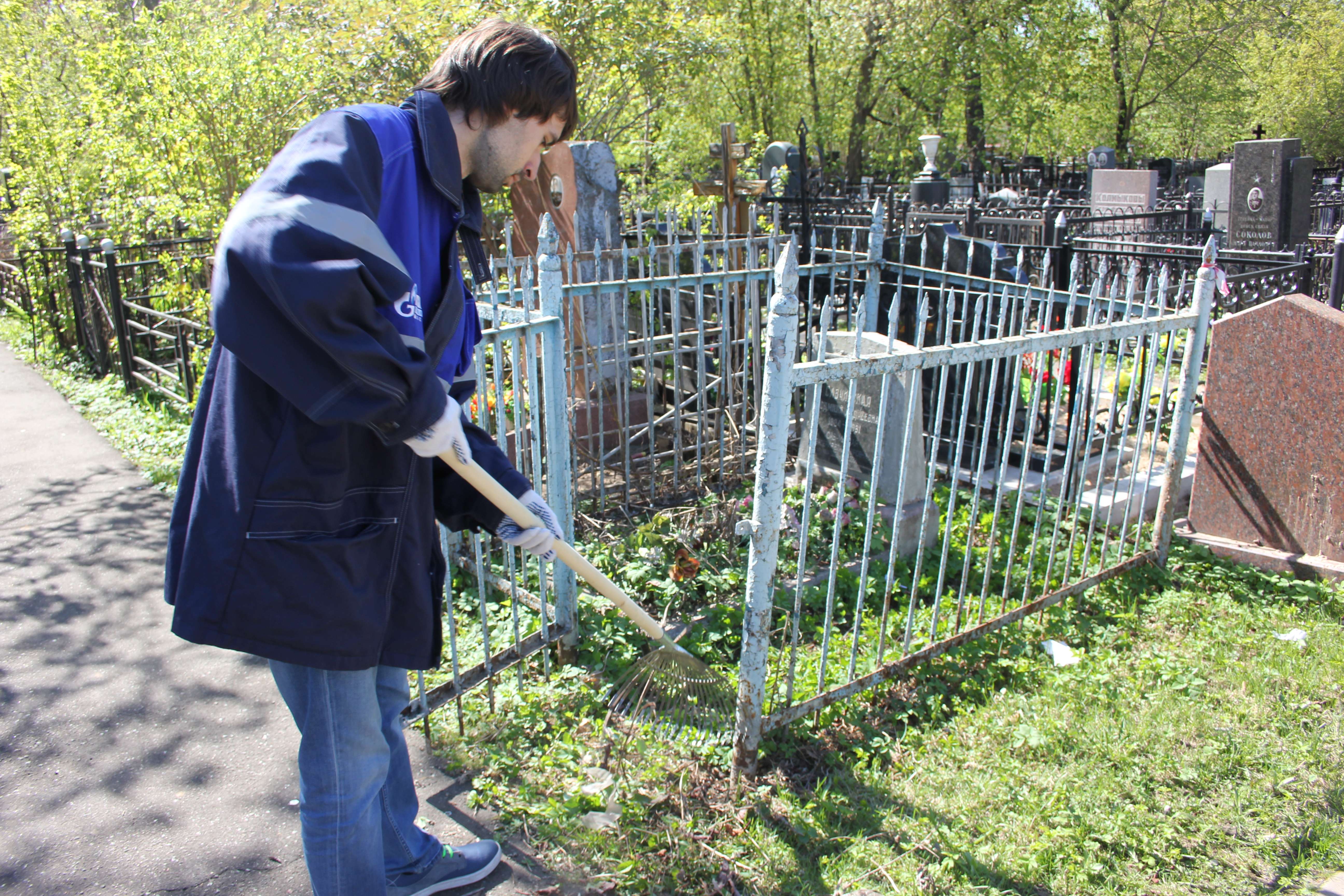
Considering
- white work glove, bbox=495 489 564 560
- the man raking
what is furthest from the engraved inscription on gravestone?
the man raking

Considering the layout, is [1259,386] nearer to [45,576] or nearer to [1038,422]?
[1038,422]

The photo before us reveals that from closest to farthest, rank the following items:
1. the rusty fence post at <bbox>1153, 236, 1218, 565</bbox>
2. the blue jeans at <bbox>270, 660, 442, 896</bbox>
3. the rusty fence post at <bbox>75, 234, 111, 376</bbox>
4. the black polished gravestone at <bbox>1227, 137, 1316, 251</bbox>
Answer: the blue jeans at <bbox>270, 660, 442, 896</bbox> < the rusty fence post at <bbox>1153, 236, 1218, 565</bbox> < the rusty fence post at <bbox>75, 234, 111, 376</bbox> < the black polished gravestone at <bbox>1227, 137, 1316, 251</bbox>

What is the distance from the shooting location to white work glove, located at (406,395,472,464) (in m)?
1.76

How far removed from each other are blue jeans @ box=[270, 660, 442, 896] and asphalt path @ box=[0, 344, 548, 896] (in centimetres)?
53

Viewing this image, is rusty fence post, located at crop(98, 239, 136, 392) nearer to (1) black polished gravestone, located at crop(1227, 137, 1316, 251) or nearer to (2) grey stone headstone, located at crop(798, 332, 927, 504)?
(2) grey stone headstone, located at crop(798, 332, 927, 504)

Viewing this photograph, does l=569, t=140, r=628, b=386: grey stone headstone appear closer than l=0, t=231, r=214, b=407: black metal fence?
Yes

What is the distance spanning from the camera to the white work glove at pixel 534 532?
217 cm

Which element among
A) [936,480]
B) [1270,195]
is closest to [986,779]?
[936,480]

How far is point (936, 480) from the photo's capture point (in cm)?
529

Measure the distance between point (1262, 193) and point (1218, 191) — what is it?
437 cm

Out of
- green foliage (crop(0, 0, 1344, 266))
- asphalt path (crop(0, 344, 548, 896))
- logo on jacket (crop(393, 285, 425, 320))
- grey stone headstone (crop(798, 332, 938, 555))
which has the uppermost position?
green foliage (crop(0, 0, 1344, 266))

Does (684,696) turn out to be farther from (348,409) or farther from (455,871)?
(348,409)

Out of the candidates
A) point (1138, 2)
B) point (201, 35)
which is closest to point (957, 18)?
point (1138, 2)

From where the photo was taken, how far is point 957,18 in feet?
82.6
